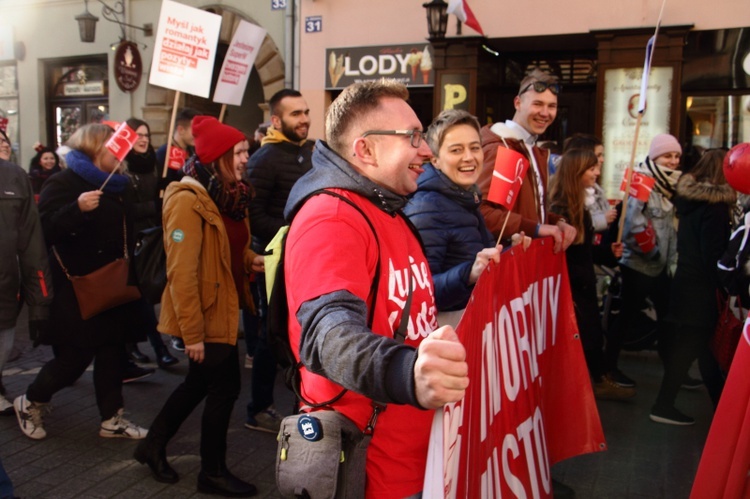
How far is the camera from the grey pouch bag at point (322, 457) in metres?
1.87

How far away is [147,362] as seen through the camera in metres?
6.45

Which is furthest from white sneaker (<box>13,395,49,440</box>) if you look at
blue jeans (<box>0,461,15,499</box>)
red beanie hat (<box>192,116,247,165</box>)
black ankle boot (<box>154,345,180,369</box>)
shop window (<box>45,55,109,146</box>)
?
shop window (<box>45,55,109,146</box>)

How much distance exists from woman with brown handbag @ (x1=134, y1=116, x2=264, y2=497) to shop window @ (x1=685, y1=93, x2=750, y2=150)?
24.8 ft

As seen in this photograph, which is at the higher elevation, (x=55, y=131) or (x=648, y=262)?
(x=55, y=131)

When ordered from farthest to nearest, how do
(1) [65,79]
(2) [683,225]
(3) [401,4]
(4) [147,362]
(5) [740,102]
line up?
(1) [65,79] → (3) [401,4] → (5) [740,102] → (4) [147,362] → (2) [683,225]

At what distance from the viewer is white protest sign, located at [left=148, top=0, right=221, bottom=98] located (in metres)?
5.86

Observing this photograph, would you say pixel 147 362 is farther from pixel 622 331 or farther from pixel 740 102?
pixel 740 102

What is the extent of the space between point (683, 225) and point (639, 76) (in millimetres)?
5330

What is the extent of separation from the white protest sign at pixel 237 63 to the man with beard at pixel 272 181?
2048mm

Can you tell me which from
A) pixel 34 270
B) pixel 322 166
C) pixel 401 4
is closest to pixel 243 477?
pixel 34 270

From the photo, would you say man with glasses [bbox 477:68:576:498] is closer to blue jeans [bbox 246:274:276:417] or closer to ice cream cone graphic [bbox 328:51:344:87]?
blue jeans [bbox 246:274:276:417]

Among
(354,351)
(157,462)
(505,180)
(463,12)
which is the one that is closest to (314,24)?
(463,12)

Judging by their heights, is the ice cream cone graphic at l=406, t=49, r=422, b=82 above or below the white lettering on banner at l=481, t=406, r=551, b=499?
above

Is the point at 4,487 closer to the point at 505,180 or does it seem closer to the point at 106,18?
the point at 505,180
